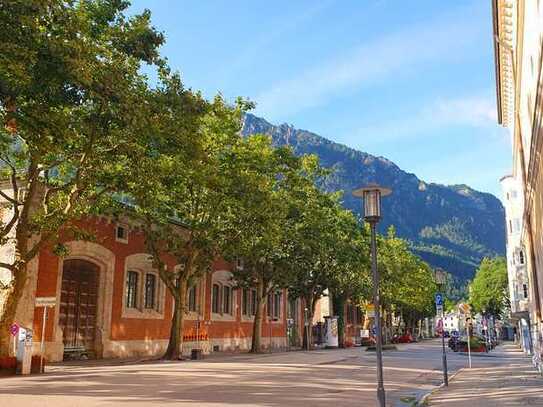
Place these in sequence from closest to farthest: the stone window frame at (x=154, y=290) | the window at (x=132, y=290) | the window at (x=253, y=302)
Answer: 1. the window at (x=132, y=290)
2. the stone window frame at (x=154, y=290)
3. the window at (x=253, y=302)

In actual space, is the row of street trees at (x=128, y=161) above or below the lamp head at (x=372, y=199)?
above

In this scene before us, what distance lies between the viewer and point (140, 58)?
1848cm

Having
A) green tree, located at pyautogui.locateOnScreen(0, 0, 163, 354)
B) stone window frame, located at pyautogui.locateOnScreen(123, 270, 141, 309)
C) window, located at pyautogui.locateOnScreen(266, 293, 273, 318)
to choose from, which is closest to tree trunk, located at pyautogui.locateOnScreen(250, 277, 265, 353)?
stone window frame, located at pyautogui.locateOnScreen(123, 270, 141, 309)

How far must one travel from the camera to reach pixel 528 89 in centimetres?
1878

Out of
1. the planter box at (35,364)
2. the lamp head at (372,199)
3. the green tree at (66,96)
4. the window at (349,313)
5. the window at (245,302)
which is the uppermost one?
the green tree at (66,96)

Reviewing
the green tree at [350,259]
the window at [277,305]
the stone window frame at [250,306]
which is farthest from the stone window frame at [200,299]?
the window at [277,305]

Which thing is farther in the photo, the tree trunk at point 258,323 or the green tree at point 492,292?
the green tree at point 492,292

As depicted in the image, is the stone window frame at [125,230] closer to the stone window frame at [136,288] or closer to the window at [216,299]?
the stone window frame at [136,288]

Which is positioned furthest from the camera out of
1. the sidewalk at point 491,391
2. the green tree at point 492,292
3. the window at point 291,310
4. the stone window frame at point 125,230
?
the green tree at point 492,292

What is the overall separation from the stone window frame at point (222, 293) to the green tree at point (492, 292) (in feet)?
226

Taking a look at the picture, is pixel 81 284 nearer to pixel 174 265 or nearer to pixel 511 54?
pixel 174 265

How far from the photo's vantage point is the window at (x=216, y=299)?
41875 mm

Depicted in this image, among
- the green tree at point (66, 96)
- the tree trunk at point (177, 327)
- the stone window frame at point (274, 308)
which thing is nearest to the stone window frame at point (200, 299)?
the tree trunk at point (177, 327)

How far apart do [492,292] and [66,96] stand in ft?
343
